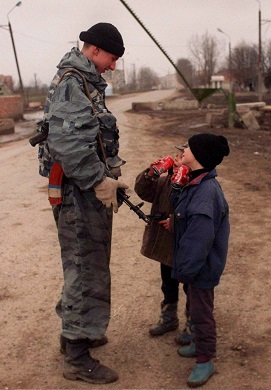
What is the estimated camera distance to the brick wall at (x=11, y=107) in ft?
86.1

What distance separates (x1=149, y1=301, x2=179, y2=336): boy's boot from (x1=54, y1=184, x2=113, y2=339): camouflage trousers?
540 millimetres

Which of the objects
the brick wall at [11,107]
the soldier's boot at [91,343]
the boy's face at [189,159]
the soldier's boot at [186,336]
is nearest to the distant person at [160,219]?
the soldier's boot at [186,336]

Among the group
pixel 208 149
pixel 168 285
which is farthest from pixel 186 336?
pixel 208 149

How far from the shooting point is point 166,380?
3.27 m

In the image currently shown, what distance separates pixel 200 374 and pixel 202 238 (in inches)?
32.1

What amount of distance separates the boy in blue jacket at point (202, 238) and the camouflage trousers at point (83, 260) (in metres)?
0.46

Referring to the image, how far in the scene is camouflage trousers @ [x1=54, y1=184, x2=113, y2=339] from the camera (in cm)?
327

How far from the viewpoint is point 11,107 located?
89.5ft

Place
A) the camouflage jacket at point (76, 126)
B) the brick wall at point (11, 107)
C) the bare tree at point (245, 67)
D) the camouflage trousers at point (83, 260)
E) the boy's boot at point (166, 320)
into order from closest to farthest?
the camouflage jacket at point (76, 126) < the camouflage trousers at point (83, 260) < the boy's boot at point (166, 320) < the brick wall at point (11, 107) < the bare tree at point (245, 67)

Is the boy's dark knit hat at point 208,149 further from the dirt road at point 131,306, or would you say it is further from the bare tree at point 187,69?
the bare tree at point 187,69

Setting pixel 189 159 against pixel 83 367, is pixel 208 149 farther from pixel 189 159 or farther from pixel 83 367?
pixel 83 367

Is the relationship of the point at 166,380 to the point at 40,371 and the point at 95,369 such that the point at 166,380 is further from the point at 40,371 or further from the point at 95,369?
the point at 40,371

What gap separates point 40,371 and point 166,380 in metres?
0.77

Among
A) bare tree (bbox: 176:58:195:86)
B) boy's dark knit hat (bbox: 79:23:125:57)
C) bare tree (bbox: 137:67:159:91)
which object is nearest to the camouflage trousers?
boy's dark knit hat (bbox: 79:23:125:57)
